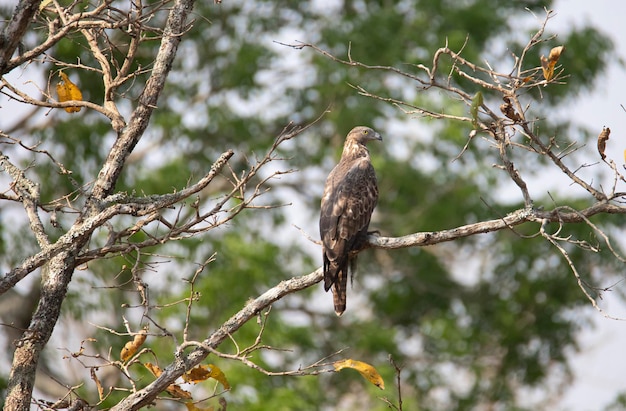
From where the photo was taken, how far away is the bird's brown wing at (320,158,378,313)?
20.2ft

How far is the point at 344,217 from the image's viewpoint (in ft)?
21.0

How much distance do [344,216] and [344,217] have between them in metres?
0.01

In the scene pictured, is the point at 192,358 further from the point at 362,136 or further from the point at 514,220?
the point at 362,136

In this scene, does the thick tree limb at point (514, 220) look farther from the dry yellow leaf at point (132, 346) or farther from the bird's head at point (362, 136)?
the bird's head at point (362, 136)

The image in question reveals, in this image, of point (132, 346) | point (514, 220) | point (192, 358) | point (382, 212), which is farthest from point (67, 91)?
point (382, 212)

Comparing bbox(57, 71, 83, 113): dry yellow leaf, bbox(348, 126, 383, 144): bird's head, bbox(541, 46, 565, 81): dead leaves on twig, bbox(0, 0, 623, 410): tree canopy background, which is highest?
bbox(0, 0, 623, 410): tree canopy background

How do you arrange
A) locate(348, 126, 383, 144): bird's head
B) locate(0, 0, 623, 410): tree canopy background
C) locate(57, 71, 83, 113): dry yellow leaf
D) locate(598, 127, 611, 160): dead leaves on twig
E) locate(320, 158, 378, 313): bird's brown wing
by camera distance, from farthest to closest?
locate(0, 0, 623, 410): tree canopy background → locate(348, 126, 383, 144): bird's head → locate(320, 158, 378, 313): bird's brown wing → locate(57, 71, 83, 113): dry yellow leaf → locate(598, 127, 611, 160): dead leaves on twig

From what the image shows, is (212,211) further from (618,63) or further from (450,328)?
(618,63)

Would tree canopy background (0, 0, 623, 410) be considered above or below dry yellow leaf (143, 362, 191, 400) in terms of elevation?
above

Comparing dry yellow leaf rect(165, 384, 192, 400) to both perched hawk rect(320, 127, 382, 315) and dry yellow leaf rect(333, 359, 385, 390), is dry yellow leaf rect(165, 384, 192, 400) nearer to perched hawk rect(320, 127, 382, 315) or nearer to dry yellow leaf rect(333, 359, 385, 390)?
dry yellow leaf rect(333, 359, 385, 390)

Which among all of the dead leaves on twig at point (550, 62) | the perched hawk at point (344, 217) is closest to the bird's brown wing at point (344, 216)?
the perched hawk at point (344, 217)

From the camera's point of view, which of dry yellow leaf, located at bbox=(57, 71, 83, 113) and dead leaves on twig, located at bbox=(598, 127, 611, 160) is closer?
dead leaves on twig, located at bbox=(598, 127, 611, 160)

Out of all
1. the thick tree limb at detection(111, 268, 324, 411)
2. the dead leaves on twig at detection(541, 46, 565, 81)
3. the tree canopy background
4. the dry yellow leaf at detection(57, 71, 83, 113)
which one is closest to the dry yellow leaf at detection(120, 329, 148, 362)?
the thick tree limb at detection(111, 268, 324, 411)

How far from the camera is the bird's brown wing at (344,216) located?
6164 mm
